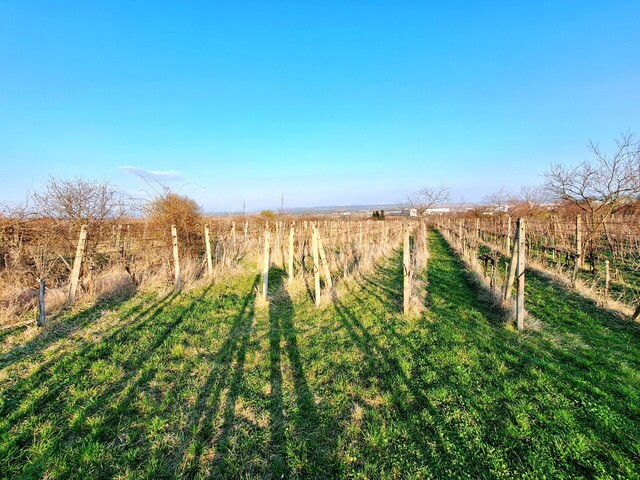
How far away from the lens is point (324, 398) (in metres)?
3.10

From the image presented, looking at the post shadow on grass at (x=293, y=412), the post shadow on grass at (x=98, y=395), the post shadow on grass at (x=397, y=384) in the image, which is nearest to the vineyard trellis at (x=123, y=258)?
the post shadow on grass at (x=397, y=384)

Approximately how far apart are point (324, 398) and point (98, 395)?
8.47ft

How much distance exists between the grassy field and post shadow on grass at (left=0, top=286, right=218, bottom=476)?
0.6 inches

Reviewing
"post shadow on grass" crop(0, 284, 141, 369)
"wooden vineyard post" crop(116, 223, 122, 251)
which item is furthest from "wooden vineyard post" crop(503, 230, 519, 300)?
"wooden vineyard post" crop(116, 223, 122, 251)

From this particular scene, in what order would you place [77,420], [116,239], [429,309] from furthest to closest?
[116,239] → [429,309] → [77,420]

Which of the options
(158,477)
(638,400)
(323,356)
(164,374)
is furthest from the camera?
(323,356)

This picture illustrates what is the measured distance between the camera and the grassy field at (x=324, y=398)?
2.24 meters

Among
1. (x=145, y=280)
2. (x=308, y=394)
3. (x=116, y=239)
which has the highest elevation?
(x=116, y=239)

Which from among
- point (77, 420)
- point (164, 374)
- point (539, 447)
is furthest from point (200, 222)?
point (539, 447)

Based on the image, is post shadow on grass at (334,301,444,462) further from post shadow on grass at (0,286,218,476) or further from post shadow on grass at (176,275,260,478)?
post shadow on grass at (0,286,218,476)

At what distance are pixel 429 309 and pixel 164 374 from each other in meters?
4.92

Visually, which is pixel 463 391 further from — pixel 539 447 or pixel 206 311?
pixel 206 311

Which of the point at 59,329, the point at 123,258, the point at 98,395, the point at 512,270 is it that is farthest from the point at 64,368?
the point at 512,270

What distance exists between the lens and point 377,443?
243cm
